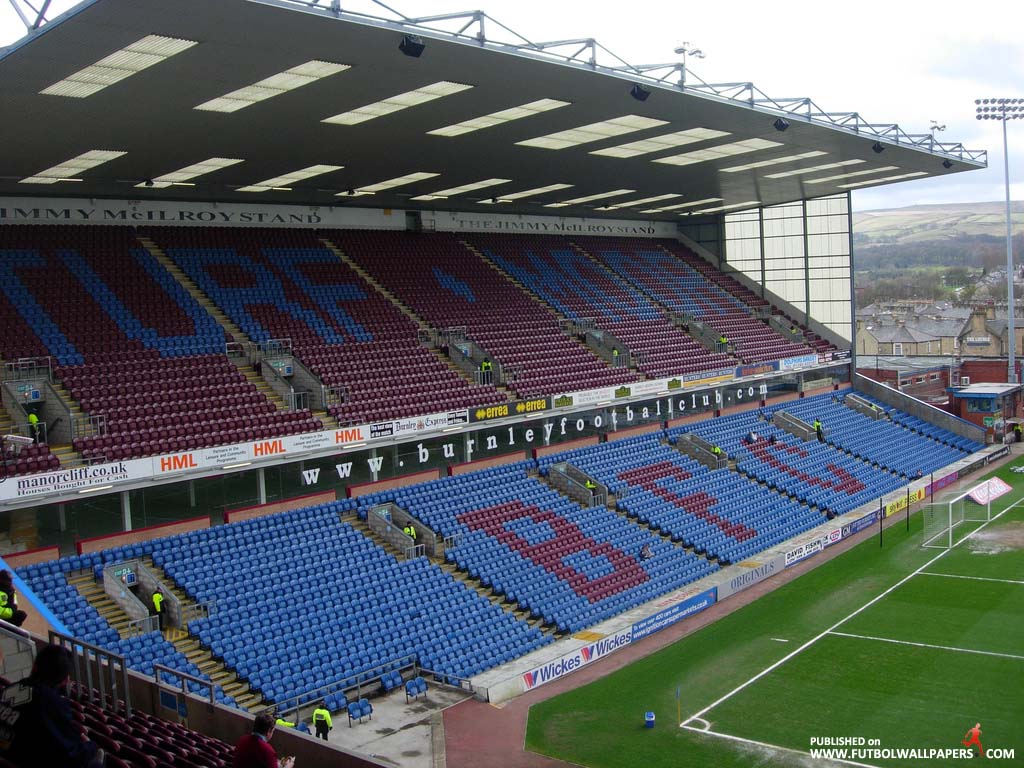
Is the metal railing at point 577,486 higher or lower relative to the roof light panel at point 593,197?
lower

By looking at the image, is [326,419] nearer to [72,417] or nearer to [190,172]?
[72,417]

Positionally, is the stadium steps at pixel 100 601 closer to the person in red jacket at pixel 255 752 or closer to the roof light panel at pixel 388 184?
the person in red jacket at pixel 255 752

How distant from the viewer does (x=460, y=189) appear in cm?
3850

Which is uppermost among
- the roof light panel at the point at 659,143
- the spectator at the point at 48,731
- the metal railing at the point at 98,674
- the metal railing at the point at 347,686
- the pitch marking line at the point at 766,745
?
the roof light panel at the point at 659,143

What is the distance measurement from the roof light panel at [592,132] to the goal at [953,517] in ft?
62.9

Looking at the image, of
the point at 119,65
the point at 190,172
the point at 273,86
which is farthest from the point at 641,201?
the point at 119,65

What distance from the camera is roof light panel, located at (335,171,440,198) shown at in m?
34.1

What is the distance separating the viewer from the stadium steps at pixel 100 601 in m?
20.9

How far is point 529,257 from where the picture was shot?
4694 cm

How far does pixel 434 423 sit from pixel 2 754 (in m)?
22.9

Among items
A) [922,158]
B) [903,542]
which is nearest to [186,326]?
[903,542]

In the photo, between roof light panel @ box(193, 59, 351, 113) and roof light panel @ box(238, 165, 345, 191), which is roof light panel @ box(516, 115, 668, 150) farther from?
roof light panel @ box(193, 59, 351, 113)

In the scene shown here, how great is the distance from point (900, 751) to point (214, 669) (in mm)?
14308

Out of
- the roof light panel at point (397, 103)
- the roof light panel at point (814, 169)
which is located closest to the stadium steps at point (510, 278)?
the roof light panel at point (814, 169)
